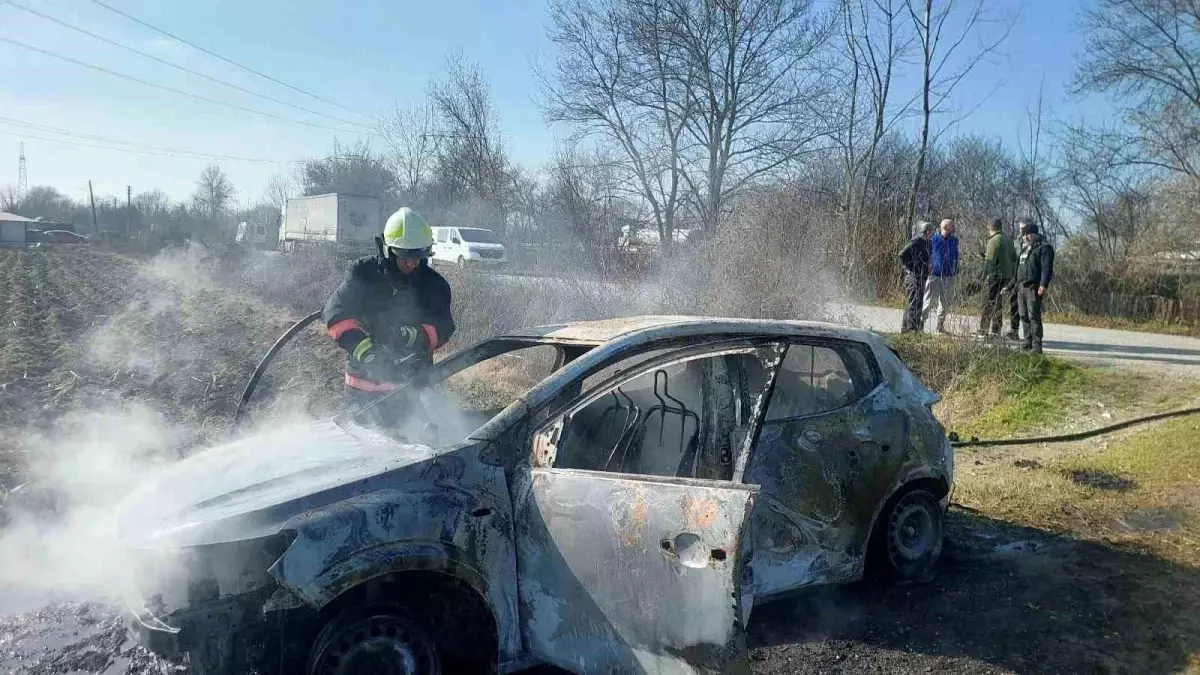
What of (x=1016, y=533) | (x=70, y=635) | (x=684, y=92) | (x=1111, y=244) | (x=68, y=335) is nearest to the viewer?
(x=70, y=635)

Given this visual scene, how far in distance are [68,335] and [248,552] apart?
12.7 meters

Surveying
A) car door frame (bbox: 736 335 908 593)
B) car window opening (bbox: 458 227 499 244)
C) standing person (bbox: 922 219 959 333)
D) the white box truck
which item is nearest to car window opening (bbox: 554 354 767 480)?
car door frame (bbox: 736 335 908 593)

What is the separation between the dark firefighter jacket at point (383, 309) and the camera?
492 cm

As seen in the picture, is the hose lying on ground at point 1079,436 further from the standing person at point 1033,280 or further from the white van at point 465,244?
the white van at point 465,244

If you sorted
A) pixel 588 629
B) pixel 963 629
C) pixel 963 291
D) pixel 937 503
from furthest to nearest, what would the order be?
pixel 963 291
pixel 937 503
pixel 963 629
pixel 588 629

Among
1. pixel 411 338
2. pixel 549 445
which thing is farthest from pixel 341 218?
pixel 549 445

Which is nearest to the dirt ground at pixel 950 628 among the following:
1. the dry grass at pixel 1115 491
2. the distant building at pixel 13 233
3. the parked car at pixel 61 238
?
the dry grass at pixel 1115 491

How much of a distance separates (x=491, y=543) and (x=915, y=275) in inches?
388

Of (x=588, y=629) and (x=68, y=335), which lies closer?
(x=588, y=629)

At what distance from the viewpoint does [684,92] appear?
21.1 m

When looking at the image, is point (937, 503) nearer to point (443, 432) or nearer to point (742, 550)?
point (742, 550)

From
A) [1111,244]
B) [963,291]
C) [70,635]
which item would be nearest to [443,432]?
[70,635]

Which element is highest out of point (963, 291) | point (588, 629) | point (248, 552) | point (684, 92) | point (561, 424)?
point (684, 92)

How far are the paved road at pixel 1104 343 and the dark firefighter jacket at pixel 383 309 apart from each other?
24.3ft
